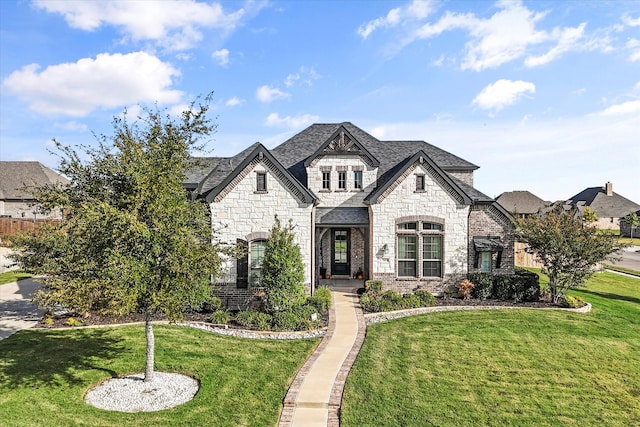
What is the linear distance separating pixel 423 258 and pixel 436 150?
906cm

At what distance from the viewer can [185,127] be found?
34.8 feet

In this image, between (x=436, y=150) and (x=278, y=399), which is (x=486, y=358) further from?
(x=436, y=150)

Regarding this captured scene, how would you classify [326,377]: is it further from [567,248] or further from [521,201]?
[521,201]

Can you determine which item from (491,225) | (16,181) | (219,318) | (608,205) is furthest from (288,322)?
(608,205)

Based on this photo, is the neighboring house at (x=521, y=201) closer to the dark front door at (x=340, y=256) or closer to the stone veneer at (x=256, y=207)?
the dark front door at (x=340, y=256)

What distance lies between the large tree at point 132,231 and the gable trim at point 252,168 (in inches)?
346

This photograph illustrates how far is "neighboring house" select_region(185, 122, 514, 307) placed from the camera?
19531 millimetres

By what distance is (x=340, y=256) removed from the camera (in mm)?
24297

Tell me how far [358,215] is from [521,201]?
207ft

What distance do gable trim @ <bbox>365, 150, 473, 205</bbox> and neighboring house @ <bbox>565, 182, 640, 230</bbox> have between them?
7530 cm

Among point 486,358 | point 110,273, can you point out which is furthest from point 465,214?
point 110,273

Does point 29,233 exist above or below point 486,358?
above

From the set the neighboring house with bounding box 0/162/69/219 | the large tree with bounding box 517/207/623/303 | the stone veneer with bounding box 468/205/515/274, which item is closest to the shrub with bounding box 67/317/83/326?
the stone veneer with bounding box 468/205/515/274

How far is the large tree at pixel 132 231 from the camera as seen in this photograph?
899 centimetres
